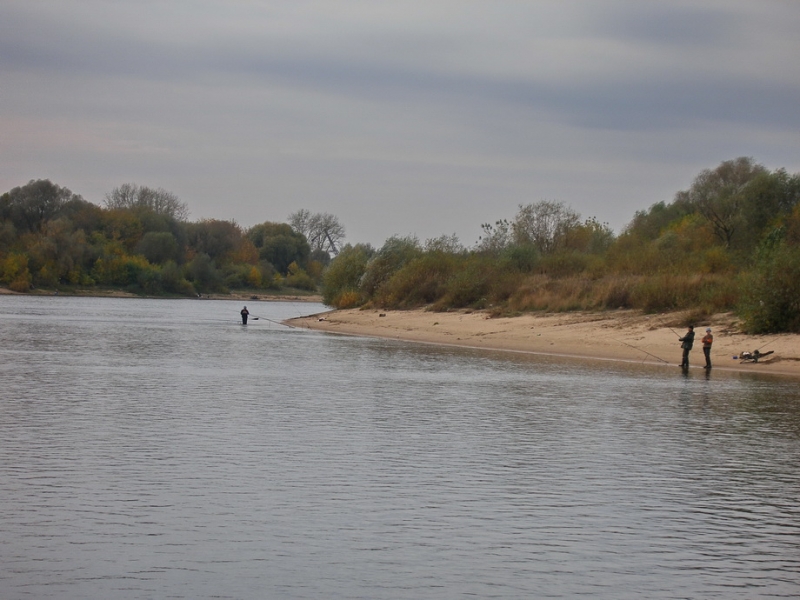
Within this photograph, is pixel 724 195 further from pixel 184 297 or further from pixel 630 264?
pixel 184 297

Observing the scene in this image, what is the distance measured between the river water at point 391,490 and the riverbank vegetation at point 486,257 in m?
17.5

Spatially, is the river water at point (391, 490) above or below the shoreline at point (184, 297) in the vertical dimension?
below

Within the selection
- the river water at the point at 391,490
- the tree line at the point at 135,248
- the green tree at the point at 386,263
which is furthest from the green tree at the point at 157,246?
the river water at the point at 391,490

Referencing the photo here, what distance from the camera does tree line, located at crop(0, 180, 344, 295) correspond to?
380 feet

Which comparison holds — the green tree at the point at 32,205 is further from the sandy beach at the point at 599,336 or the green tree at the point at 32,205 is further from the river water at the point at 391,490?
the river water at the point at 391,490

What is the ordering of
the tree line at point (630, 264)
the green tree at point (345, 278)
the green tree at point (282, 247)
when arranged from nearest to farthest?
the tree line at point (630, 264)
the green tree at point (345, 278)
the green tree at point (282, 247)

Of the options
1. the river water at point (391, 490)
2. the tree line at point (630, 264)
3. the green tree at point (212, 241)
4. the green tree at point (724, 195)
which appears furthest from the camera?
the green tree at point (212, 241)

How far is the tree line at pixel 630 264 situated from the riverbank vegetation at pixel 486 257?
0.09 metres

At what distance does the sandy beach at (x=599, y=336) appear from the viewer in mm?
33906

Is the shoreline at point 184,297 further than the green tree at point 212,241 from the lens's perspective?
No

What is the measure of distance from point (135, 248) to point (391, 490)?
12118 cm

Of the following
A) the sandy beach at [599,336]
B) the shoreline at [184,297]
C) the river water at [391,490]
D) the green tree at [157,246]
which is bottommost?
the river water at [391,490]

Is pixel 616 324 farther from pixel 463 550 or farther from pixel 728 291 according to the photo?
pixel 463 550

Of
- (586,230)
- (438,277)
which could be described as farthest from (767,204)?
(438,277)
